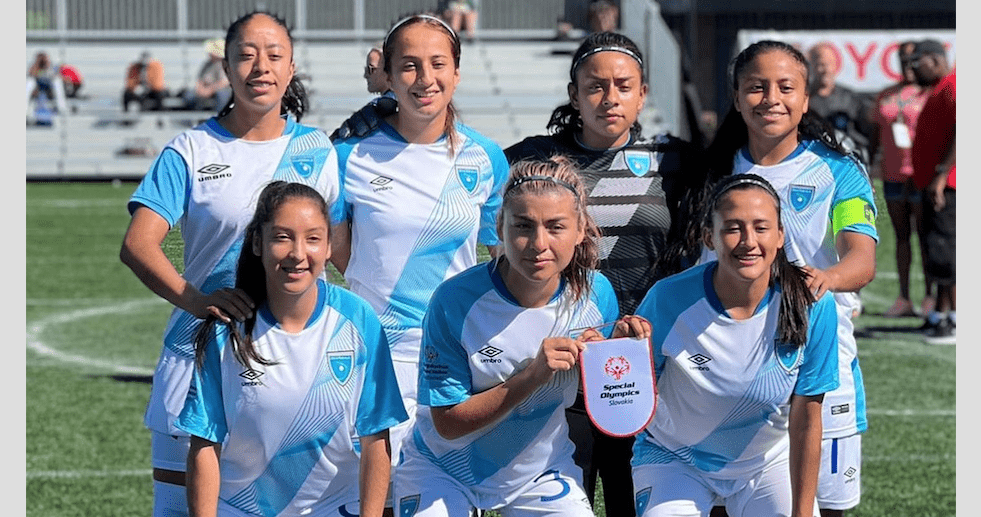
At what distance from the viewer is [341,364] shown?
3.89 m

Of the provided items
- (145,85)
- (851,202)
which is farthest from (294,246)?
(145,85)

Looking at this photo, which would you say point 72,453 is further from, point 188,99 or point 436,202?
point 188,99

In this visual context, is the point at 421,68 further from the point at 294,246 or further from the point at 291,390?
the point at 291,390

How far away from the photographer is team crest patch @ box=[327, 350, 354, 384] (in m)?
3.88

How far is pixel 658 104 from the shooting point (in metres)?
21.1

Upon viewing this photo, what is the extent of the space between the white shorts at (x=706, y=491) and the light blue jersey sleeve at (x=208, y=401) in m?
1.18

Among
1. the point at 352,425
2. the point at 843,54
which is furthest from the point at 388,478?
the point at 843,54

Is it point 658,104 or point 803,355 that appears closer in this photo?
point 803,355

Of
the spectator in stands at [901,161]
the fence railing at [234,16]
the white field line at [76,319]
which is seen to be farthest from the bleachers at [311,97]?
the spectator in stands at [901,161]

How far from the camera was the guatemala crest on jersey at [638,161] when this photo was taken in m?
4.58

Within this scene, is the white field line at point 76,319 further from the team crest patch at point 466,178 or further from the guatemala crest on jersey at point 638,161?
the guatemala crest on jersey at point 638,161

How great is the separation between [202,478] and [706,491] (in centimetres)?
141

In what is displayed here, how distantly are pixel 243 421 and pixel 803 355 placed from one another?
155 cm

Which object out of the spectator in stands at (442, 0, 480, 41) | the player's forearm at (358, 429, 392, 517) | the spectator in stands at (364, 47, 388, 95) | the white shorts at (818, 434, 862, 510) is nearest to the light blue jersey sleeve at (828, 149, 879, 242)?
the white shorts at (818, 434, 862, 510)
